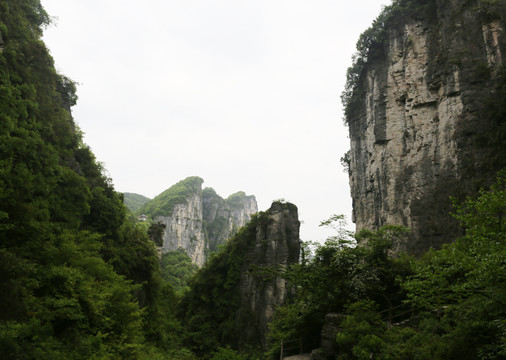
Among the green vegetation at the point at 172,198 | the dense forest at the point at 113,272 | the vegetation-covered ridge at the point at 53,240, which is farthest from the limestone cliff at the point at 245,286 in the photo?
the green vegetation at the point at 172,198

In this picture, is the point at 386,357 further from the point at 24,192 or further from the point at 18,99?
the point at 18,99

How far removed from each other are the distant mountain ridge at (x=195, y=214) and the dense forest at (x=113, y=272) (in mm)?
50631

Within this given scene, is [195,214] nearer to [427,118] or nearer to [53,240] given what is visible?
[427,118]

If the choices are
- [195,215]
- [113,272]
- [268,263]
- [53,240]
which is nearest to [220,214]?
[195,215]

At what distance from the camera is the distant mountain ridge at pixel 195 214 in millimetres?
88825

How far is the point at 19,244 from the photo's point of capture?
10.5 metres

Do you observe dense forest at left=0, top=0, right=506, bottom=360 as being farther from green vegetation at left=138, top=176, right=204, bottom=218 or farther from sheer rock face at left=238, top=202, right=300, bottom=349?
green vegetation at left=138, top=176, right=204, bottom=218

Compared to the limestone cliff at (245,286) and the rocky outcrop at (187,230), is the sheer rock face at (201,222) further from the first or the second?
the limestone cliff at (245,286)

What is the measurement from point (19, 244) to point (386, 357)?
488 inches

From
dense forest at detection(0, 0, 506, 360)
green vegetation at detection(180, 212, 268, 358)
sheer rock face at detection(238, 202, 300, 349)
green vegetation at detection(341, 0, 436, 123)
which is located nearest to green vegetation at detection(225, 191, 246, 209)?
green vegetation at detection(180, 212, 268, 358)

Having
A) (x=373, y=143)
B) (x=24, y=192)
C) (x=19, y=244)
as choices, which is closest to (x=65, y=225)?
(x=24, y=192)

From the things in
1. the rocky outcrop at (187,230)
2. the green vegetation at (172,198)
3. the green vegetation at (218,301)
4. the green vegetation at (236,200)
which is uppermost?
the green vegetation at (236,200)

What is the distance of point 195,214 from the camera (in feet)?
342

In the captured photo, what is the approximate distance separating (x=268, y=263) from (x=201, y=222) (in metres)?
76.5
